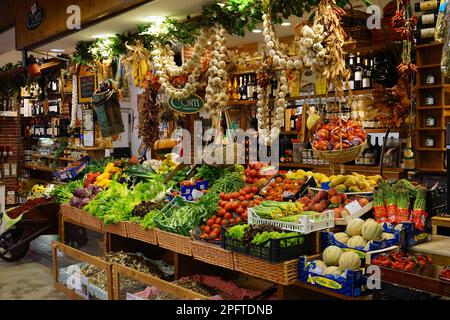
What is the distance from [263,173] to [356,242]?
5.65 feet

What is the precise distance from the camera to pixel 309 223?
342 centimetres

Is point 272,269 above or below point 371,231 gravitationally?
below

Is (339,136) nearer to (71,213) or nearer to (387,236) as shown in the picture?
(387,236)

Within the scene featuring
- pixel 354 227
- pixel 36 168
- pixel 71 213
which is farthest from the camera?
pixel 36 168

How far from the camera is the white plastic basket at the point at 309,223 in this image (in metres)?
3.41

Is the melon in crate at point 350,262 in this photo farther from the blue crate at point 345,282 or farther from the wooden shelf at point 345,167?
the wooden shelf at point 345,167

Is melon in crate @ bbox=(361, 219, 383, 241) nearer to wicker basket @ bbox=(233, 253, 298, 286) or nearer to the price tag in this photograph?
the price tag

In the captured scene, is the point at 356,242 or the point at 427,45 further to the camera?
the point at 427,45

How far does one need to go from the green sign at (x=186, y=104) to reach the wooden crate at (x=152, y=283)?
6.25 ft

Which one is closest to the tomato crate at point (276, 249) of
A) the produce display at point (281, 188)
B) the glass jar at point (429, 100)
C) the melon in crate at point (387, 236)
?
the melon in crate at point (387, 236)

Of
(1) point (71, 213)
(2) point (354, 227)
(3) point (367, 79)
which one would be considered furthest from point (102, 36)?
(2) point (354, 227)

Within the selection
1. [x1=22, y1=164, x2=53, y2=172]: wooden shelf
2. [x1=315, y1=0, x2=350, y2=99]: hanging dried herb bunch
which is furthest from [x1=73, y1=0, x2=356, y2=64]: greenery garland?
[x1=22, y1=164, x2=53, y2=172]: wooden shelf

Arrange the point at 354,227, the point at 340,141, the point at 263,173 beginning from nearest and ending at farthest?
the point at 354,227
the point at 340,141
the point at 263,173

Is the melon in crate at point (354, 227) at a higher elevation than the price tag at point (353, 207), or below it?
below
